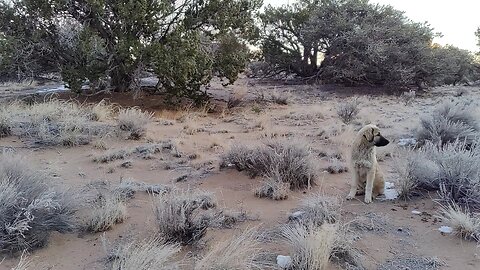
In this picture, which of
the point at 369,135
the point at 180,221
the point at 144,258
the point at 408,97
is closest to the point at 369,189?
the point at 369,135

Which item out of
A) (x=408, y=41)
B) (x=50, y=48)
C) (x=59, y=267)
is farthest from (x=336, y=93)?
(x=59, y=267)

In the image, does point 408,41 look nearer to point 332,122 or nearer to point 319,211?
point 332,122

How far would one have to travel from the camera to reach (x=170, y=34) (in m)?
13.4

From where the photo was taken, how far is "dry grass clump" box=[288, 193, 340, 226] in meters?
4.36

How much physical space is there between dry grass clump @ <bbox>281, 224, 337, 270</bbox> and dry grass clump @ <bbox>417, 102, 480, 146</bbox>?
4709 millimetres

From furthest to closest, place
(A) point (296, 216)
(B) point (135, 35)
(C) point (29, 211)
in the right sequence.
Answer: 1. (B) point (135, 35)
2. (A) point (296, 216)
3. (C) point (29, 211)

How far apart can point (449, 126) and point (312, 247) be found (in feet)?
18.6

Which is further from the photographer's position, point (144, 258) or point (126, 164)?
point (126, 164)

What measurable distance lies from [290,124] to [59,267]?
8532mm

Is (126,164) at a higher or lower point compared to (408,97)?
lower

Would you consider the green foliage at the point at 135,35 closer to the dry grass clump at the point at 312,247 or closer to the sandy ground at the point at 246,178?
the sandy ground at the point at 246,178

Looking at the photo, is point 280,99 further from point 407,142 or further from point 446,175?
point 446,175

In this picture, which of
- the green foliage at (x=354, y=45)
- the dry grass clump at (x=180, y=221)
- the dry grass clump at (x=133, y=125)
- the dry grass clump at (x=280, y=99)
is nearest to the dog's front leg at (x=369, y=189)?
the dry grass clump at (x=180, y=221)

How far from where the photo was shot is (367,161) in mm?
5082
